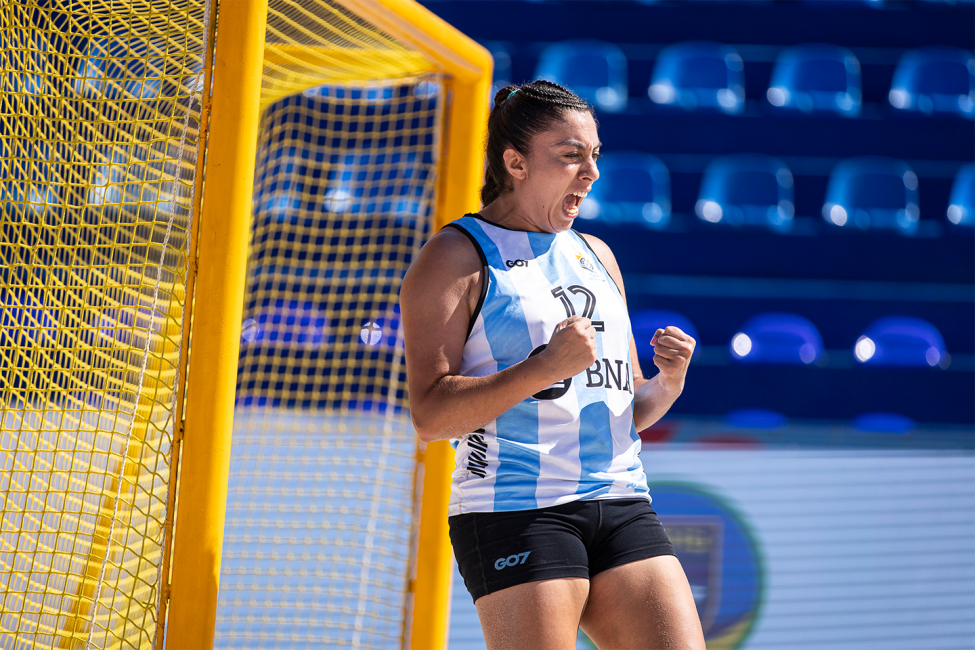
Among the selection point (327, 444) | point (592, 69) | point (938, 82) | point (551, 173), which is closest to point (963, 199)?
point (938, 82)

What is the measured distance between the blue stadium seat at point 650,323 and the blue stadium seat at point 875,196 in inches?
81.3

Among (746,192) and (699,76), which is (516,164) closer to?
(746,192)

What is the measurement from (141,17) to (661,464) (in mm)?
3097

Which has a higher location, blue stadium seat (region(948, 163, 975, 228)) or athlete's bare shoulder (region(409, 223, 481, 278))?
blue stadium seat (region(948, 163, 975, 228))

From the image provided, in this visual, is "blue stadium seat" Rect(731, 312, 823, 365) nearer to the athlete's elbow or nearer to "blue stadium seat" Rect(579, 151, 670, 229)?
"blue stadium seat" Rect(579, 151, 670, 229)

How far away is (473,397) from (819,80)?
9.01m

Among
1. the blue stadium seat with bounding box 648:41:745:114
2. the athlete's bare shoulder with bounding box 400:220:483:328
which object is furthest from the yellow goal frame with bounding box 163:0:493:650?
the blue stadium seat with bounding box 648:41:745:114

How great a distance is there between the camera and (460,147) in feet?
9.05

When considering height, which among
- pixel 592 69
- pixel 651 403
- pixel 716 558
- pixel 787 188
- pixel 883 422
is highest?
pixel 592 69

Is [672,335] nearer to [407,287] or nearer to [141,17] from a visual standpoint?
[407,287]

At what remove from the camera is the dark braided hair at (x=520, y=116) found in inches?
70.2

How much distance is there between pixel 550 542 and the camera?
157cm

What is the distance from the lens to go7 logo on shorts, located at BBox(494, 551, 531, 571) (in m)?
1.56

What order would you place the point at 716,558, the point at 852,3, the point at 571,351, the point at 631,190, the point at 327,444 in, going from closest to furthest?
the point at 571,351 < the point at 327,444 < the point at 716,558 < the point at 631,190 < the point at 852,3
